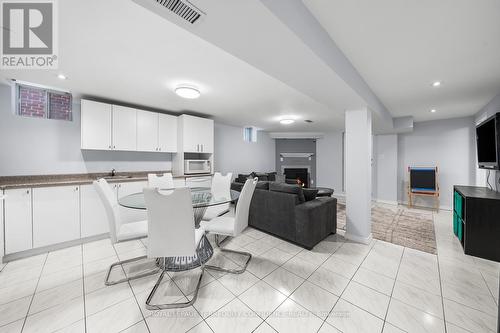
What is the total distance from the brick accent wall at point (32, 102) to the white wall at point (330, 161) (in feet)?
24.2

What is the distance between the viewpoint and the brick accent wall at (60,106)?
9.95ft

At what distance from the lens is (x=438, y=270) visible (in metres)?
2.10

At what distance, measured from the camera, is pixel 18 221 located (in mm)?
2340

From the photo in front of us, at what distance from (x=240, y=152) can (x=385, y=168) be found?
4.47 m

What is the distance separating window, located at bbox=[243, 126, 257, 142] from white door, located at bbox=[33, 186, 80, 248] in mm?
4537

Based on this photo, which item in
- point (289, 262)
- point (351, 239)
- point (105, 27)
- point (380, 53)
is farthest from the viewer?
point (351, 239)

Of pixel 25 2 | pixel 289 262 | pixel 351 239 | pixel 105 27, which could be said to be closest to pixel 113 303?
pixel 289 262

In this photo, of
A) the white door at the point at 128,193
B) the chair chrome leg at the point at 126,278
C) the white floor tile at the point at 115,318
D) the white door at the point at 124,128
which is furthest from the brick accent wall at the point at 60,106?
the white floor tile at the point at 115,318

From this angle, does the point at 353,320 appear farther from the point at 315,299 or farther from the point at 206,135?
the point at 206,135

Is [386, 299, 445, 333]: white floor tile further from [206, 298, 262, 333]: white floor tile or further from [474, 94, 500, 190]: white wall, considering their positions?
[474, 94, 500, 190]: white wall

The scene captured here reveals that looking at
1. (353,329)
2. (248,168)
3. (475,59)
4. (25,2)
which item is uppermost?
→ (25,2)

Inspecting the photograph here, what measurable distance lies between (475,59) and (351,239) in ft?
8.53

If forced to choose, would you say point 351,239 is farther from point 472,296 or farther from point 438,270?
point 472,296

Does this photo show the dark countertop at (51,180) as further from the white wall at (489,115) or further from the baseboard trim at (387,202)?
the baseboard trim at (387,202)
